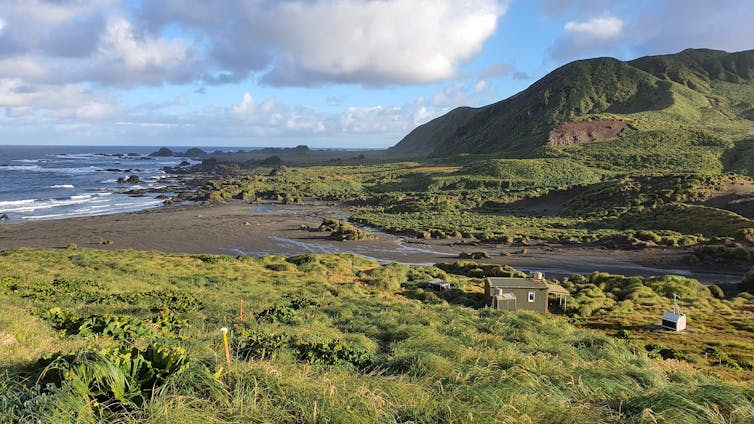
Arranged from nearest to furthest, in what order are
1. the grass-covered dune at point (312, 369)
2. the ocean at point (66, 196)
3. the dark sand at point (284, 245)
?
the grass-covered dune at point (312, 369) → the dark sand at point (284, 245) → the ocean at point (66, 196)

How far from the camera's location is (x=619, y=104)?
14738 cm

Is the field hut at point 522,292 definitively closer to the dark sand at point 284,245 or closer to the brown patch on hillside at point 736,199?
the dark sand at point 284,245

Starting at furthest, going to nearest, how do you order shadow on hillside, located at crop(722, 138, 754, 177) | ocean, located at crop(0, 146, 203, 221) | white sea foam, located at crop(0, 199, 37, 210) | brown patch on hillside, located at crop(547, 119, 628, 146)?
brown patch on hillside, located at crop(547, 119, 628, 146), shadow on hillside, located at crop(722, 138, 754, 177), white sea foam, located at crop(0, 199, 37, 210), ocean, located at crop(0, 146, 203, 221)

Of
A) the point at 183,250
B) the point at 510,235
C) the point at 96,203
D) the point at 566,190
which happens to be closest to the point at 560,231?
the point at 510,235

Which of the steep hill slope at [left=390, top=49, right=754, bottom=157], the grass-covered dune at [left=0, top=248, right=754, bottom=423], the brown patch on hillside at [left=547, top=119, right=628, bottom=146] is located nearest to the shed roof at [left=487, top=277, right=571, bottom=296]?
the grass-covered dune at [left=0, top=248, right=754, bottom=423]

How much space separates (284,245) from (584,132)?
105 meters

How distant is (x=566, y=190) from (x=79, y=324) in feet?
267

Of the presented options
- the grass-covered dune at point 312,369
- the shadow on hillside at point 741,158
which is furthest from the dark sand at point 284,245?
the shadow on hillside at point 741,158

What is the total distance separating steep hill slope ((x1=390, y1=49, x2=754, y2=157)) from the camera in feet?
408

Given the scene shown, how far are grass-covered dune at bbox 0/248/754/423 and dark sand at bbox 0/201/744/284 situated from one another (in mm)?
26937

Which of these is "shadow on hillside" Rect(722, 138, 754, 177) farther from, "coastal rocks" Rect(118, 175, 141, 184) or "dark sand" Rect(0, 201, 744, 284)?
"coastal rocks" Rect(118, 175, 141, 184)

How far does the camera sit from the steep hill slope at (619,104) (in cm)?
12438

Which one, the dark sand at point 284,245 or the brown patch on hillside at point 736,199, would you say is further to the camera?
the brown patch on hillside at point 736,199

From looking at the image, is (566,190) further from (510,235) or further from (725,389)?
(725,389)
